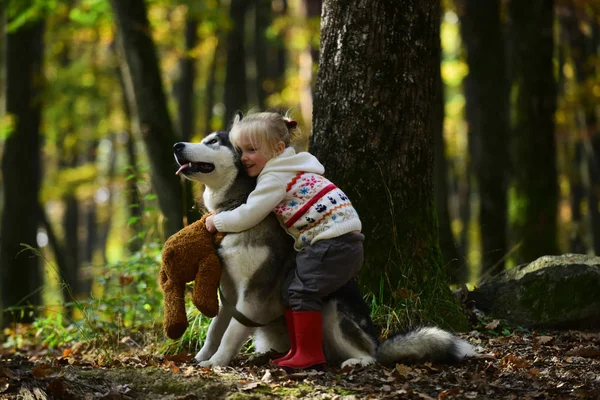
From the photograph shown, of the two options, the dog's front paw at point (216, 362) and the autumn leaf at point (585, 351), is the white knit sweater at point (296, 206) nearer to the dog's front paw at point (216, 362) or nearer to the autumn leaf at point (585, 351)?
the dog's front paw at point (216, 362)

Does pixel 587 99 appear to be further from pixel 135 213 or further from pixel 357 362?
pixel 357 362

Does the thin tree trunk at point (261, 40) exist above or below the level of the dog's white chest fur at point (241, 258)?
above

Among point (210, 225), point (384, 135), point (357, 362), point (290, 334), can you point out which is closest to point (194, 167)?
point (210, 225)

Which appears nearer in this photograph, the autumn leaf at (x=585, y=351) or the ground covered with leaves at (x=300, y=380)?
the ground covered with leaves at (x=300, y=380)

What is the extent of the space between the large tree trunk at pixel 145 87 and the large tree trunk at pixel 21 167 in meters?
4.05

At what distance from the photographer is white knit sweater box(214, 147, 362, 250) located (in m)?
4.88

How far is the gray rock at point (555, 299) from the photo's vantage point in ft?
21.8

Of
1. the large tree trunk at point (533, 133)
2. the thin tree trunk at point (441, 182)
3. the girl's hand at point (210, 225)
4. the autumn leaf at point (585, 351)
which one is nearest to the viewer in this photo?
the girl's hand at point (210, 225)

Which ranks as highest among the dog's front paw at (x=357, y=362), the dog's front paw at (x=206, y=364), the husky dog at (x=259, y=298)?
the husky dog at (x=259, y=298)

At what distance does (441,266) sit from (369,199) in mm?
885

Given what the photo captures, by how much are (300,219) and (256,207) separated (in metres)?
0.31

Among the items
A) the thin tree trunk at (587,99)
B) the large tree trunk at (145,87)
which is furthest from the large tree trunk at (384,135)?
the thin tree trunk at (587,99)

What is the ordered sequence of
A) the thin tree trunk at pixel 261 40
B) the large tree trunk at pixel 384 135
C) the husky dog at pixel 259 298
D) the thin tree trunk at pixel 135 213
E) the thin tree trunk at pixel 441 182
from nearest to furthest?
the husky dog at pixel 259 298
the large tree trunk at pixel 384 135
the thin tree trunk at pixel 135 213
the thin tree trunk at pixel 441 182
the thin tree trunk at pixel 261 40

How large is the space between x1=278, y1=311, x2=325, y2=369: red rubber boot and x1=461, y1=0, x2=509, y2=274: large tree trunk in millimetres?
8682
